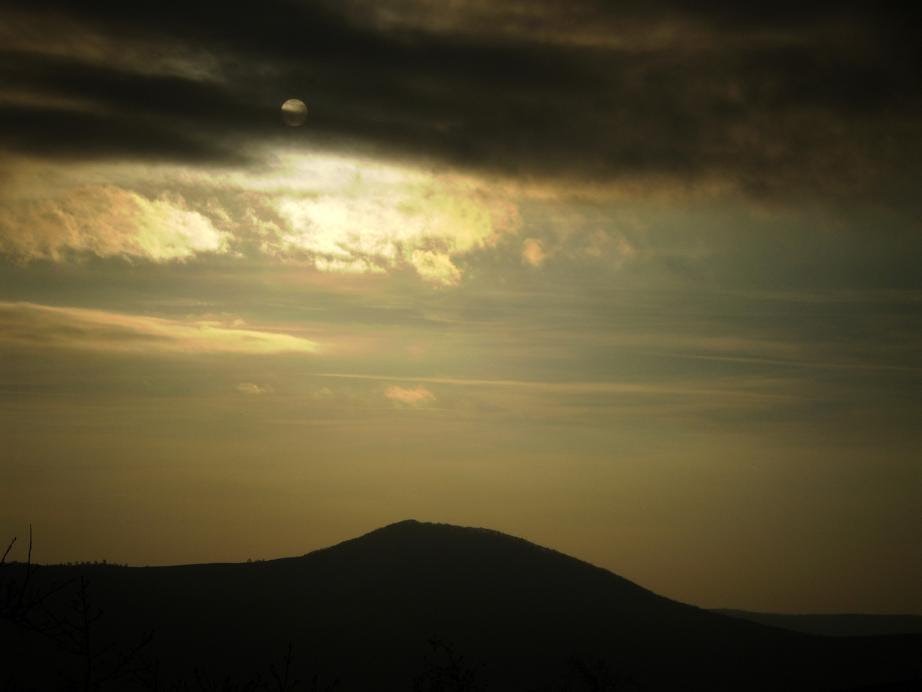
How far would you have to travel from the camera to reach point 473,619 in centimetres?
16838

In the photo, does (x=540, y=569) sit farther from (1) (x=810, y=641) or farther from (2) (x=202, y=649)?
(2) (x=202, y=649)

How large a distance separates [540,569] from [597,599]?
16.2m

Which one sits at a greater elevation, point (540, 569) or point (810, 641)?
point (540, 569)

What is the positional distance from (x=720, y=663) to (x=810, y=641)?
77.1 ft

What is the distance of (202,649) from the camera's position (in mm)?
142250

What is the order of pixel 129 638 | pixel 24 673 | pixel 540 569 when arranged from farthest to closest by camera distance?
pixel 540 569, pixel 129 638, pixel 24 673

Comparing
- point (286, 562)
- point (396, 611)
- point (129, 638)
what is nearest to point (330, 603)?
point (396, 611)

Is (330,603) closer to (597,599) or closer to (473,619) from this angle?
(473,619)

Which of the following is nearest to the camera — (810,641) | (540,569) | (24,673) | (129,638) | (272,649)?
(24,673)

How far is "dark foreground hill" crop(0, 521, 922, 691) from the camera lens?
140 metres

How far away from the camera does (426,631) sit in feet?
530

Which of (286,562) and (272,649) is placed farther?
(286,562)

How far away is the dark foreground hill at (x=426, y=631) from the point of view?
140500mm

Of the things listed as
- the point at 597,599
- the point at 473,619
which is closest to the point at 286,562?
the point at 473,619
